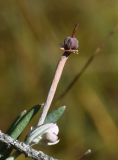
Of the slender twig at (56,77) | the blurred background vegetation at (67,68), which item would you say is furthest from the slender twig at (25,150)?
the blurred background vegetation at (67,68)

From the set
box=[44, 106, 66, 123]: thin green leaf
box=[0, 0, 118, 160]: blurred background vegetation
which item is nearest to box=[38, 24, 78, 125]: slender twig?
box=[44, 106, 66, 123]: thin green leaf

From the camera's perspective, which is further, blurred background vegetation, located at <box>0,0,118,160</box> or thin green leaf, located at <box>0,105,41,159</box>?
blurred background vegetation, located at <box>0,0,118,160</box>

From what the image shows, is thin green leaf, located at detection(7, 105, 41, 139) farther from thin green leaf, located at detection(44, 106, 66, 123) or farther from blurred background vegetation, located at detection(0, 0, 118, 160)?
blurred background vegetation, located at detection(0, 0, 118, 160)

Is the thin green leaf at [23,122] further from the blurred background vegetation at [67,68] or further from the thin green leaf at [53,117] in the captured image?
the blurred background vegetation at [67,68]

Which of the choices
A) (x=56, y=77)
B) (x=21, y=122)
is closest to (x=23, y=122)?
(x=21, y=122)

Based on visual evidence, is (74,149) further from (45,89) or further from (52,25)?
(52,25)

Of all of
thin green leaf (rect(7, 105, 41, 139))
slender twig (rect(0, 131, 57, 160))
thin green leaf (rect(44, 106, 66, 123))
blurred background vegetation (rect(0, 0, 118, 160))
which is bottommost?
slender twig (rect(0, 131, 57, 160))

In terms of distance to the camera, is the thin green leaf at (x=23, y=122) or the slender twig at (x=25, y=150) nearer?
the slender twig at (x=25, y=150)

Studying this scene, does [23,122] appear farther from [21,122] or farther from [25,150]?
[25,150]
